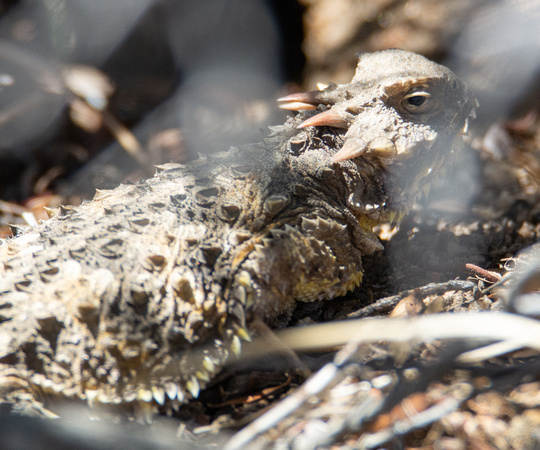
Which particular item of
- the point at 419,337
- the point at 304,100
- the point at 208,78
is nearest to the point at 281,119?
the point at 208,78

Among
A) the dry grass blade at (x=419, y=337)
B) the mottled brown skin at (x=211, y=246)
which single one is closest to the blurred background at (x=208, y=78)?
the mottled brown skin at (x=211, y=246)

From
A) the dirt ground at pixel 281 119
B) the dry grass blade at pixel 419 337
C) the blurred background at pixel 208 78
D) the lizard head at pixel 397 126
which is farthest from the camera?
the blurred background at pixel 208 78

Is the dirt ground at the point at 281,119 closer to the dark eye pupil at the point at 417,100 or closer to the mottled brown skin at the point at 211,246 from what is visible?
the mottled brown skin at the point at 211,246

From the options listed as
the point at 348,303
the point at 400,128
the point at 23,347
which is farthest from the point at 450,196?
the point at 23,347

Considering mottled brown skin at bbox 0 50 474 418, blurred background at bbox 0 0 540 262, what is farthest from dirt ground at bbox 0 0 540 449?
mottled brown skin at bbox 0 50 474 418

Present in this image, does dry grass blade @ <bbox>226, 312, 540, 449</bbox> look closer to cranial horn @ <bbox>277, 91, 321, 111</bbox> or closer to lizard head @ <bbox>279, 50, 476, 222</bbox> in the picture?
lizard head @ <bbox>279, 50, 476, 222</bbox>

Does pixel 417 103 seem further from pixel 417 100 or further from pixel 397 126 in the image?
pixel 397 126
